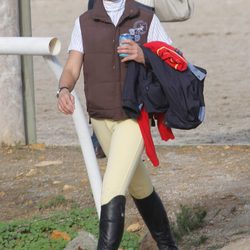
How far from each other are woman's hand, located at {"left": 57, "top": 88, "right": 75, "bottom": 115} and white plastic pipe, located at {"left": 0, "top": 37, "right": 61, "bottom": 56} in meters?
0.34

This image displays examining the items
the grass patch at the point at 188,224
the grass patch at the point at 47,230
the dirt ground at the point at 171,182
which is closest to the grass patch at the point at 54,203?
the dirt ground at the point at 171,182

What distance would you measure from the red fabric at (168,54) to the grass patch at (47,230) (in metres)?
1.39

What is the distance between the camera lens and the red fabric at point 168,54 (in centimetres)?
537

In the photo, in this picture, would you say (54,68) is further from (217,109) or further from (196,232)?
(217,109)

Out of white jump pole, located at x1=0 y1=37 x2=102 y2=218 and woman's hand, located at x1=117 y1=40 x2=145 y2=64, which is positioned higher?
woman's hand, located at x1=117 y1=40 x2=145 y2=64

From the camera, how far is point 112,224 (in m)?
5.39

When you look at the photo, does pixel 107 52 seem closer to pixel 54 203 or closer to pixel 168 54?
pixel 168 54

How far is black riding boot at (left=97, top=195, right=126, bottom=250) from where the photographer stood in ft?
17.6

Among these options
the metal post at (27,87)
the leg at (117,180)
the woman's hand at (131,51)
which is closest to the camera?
the woman's hand at (131,51)

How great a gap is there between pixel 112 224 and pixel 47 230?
134cm

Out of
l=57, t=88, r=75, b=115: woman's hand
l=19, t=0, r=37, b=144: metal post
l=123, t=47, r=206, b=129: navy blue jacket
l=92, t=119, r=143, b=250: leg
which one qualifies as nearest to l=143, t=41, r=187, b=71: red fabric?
l=123, t=47, r=206, b=129: navy blue jacket

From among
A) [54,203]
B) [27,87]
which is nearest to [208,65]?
[27,87]

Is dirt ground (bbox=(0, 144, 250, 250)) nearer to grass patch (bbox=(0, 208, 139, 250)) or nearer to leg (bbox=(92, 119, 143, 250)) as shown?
grass patch (bbox=(0, 208, 139, 250))

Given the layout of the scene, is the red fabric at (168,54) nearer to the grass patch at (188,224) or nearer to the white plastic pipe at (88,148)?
the white plastic pipe at (88,148)
